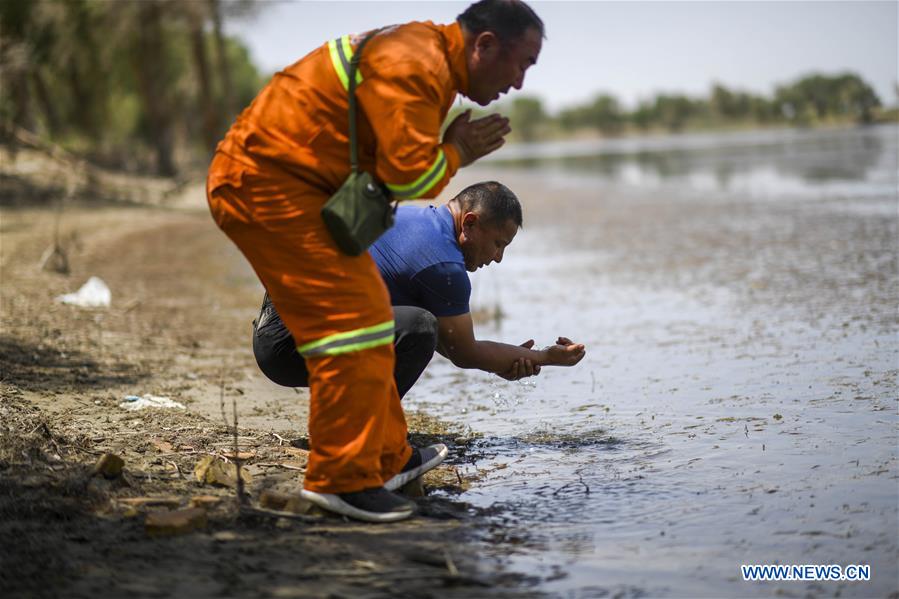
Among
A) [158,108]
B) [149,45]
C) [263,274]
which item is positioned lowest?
[263,274]

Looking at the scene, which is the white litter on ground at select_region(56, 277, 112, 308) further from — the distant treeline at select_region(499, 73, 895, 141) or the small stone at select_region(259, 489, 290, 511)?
the distant treeline at select_region(499, 73, 895, 141)

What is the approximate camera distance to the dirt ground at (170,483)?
3346 mm

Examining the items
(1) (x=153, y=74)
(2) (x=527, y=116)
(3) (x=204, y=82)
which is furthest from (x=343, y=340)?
(2) (x=527, y=116)

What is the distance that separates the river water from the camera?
3623mm

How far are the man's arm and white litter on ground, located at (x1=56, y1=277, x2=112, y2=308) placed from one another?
5.41 meters

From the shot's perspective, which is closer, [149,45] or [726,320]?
[726,320]

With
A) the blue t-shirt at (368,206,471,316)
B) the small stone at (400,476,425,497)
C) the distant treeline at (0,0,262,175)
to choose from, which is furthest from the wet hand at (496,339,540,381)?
the distant treeline at (0,0,262,175)

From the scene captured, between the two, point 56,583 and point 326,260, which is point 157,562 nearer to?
point 56,583

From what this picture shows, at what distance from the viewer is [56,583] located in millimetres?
3225

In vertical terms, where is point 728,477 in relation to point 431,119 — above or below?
below

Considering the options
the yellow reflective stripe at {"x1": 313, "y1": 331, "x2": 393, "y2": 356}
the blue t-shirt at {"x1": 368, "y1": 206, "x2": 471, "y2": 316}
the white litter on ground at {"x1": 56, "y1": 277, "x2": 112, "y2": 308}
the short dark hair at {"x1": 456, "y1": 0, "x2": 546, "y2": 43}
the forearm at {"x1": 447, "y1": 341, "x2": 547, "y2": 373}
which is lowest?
the white litter on ground at {"x1": 56, "y1": 277, "x2": 112, "y2": 308}

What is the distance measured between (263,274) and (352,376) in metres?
0.55

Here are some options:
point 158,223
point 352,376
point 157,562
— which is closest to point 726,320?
point 352,376

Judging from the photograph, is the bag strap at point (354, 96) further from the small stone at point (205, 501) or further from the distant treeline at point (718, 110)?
the distant treeline at point (718, 110)
